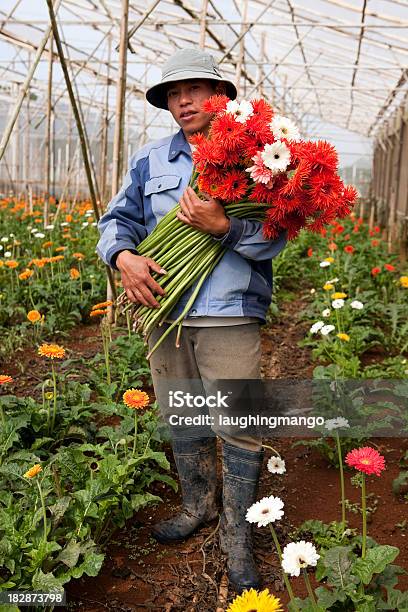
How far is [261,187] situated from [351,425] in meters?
1.27

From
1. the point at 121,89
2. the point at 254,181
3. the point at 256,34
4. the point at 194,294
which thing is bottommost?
the point at 194,294

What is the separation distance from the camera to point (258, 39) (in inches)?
514

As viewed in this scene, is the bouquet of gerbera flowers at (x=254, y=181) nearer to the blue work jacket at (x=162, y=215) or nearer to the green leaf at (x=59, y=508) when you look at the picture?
the blue work jacket at (x=162, y=215)

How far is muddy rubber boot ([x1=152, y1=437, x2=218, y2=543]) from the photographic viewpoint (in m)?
2.10

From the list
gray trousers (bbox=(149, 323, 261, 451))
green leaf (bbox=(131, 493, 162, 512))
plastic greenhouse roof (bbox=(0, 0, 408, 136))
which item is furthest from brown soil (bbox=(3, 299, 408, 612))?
plastic greenhouse roof (bbox=(0, 0, 408, 136))

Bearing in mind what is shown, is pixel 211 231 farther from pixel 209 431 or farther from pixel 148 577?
pixel 148 577

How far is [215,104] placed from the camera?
1.73m

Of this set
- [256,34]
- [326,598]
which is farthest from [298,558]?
[256,34]

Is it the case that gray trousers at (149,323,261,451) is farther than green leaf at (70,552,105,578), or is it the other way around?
gray trousers at (149,323,261,451)

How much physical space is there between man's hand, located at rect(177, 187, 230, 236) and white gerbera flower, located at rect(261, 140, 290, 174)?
200 mm

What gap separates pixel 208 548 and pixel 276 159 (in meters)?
1.20

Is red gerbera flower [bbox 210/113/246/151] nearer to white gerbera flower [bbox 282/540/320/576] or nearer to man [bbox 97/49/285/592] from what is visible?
man [bbox 97/49/285/592]

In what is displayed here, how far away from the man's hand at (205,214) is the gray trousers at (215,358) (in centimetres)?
29
